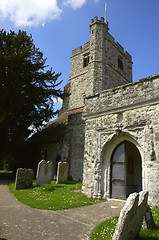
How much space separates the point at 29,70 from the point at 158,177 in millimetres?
14312

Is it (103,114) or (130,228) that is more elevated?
(103,114)

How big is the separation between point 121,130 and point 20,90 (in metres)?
10.9

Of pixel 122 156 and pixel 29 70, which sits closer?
pixel 122 156

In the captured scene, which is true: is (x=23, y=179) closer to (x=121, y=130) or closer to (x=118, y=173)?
(x=118, y=173)

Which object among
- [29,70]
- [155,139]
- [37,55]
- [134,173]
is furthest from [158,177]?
[37,55]

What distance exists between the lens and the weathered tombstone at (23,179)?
29.9ft

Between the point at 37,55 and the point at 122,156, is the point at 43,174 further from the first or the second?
the point at 37,55

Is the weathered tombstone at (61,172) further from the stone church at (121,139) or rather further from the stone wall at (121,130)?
the stone wall at (121,130)

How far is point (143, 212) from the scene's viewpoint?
3494 millimetres

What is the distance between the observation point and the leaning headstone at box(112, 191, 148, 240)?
290 centimetres

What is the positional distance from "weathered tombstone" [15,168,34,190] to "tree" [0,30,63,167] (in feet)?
20.0

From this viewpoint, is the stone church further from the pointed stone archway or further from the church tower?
the church tower

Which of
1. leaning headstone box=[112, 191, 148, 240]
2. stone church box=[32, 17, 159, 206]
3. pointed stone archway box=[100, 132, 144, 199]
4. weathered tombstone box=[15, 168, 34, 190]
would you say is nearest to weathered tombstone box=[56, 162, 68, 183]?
weathered tombstone box=[15, 168, 34, 190]

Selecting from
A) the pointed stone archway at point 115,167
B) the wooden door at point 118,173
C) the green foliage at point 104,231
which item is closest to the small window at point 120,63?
the pointed stone archway at point 115,167
